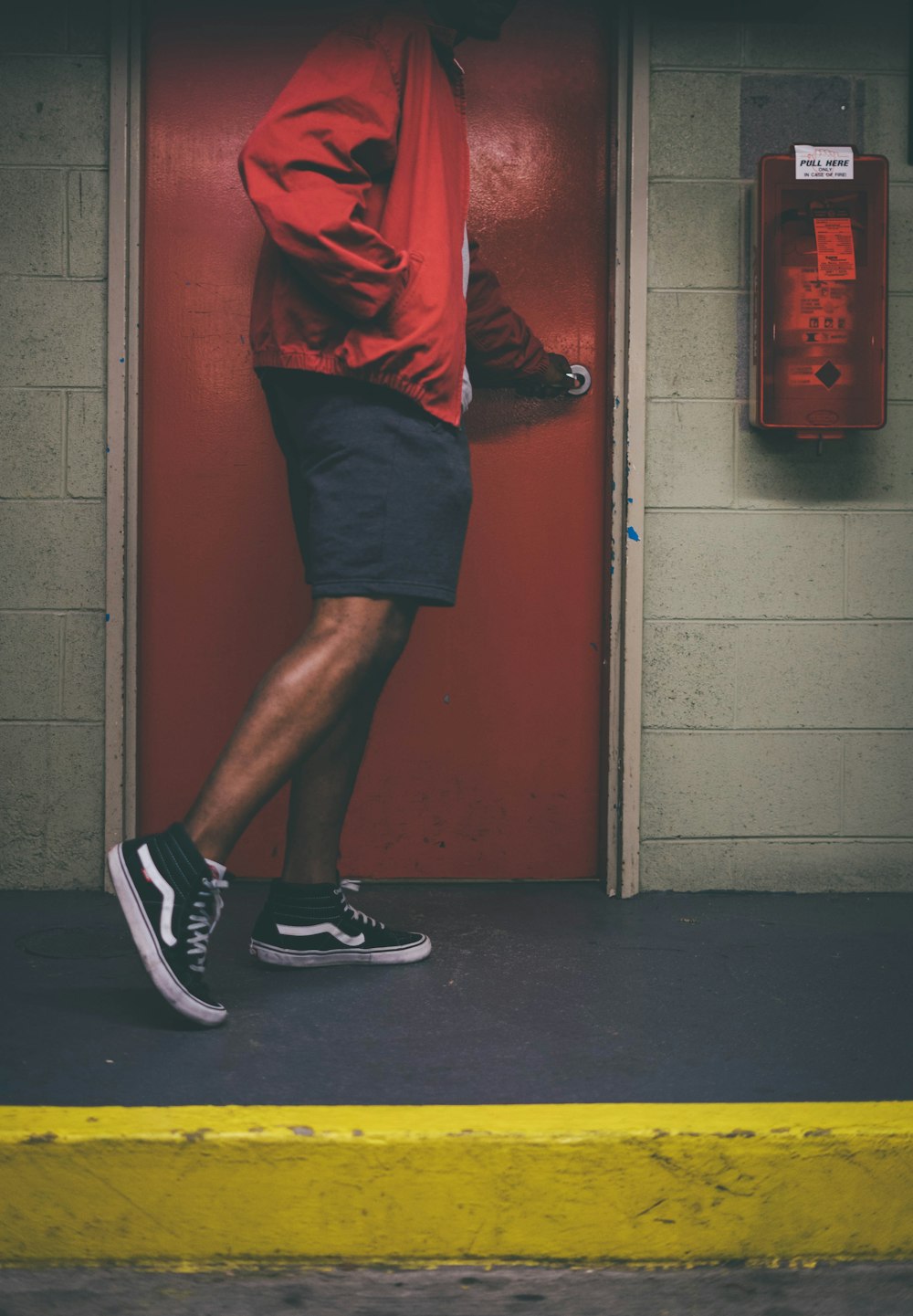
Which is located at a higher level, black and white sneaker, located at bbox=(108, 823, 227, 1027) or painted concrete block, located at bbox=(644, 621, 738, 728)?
painted concrete block, located at bbox=(644, 621, 738, 728)

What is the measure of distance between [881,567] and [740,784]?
644 millimetres

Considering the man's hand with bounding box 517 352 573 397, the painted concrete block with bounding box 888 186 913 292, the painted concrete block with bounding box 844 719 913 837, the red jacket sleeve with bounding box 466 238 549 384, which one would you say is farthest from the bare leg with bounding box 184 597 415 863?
the painted concrete block with bounding box 888 186 913 292

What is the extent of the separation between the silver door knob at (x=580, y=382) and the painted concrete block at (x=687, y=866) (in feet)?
3.68

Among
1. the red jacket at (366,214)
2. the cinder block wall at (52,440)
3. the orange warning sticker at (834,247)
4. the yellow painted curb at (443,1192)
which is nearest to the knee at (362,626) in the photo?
the red jacket at (366,214)

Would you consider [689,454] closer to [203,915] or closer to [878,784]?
[878,784]

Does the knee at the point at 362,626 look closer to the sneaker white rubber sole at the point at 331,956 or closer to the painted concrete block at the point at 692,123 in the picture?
the sneaker white rubber sole at the point at 331,956

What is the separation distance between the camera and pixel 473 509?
2.92 metres

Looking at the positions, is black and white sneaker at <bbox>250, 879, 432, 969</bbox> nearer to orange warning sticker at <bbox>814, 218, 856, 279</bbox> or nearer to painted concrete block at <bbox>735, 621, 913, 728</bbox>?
painted concrete block at <bbox>735, 621, 913, 728</bbox>

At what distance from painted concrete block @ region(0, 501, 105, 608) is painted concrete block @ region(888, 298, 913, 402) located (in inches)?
77.5

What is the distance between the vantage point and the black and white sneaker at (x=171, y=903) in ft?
5.90

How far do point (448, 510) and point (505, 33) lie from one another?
151 centimetres

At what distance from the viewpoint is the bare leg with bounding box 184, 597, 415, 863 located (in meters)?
1.89

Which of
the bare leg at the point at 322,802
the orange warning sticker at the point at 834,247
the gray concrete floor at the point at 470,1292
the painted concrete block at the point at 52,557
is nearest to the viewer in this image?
the gray concrete floor at the point at 470,1292

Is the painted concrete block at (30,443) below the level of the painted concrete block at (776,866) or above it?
above
